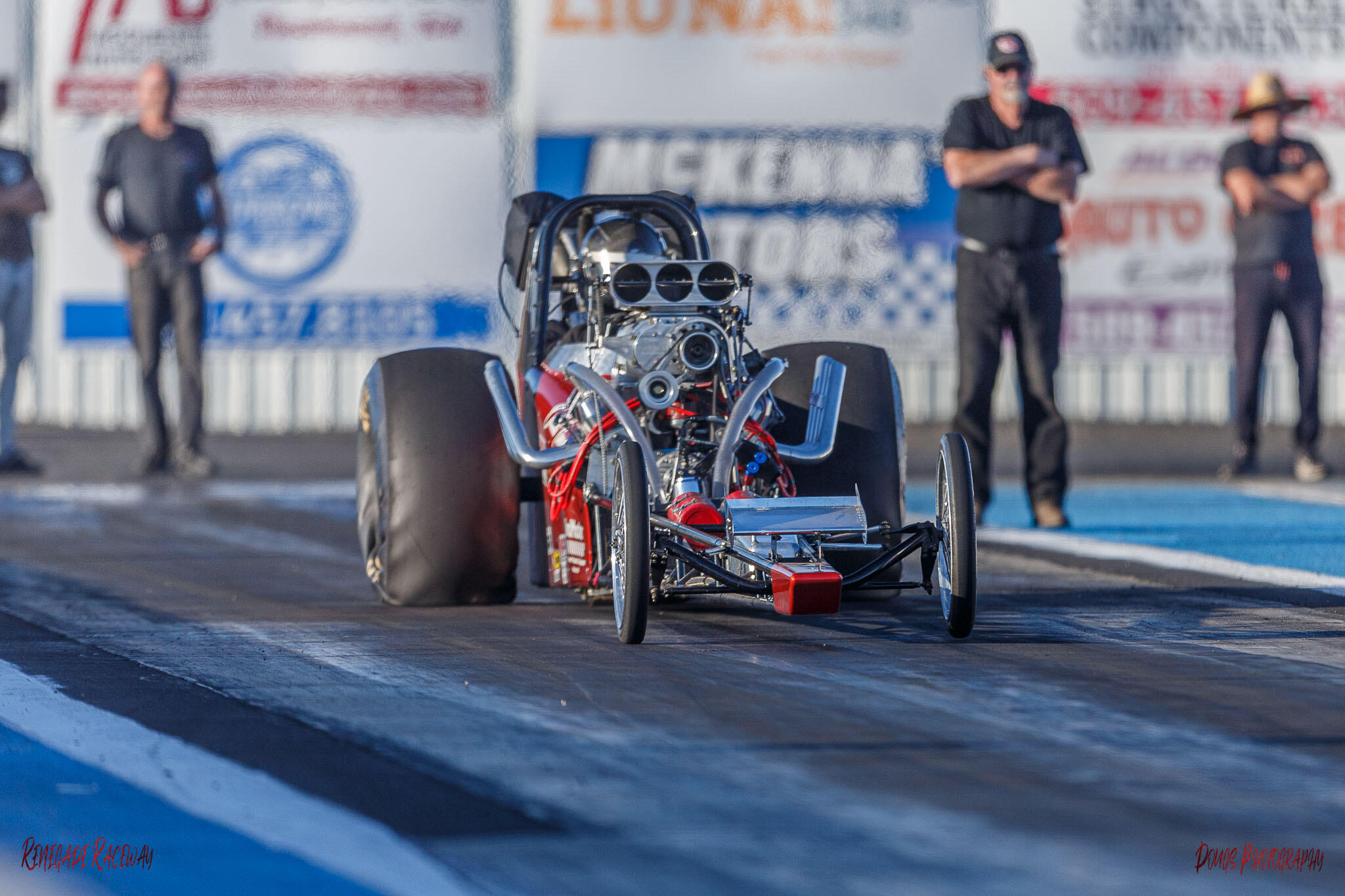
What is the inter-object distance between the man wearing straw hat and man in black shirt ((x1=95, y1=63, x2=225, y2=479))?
19.4 ft

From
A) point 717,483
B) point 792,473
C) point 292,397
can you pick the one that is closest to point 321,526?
point 792,473

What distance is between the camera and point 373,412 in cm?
698

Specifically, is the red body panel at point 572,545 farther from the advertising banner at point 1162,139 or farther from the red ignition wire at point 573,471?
the advertising banner at point 1162,139

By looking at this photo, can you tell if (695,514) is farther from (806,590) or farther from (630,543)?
(806,590)

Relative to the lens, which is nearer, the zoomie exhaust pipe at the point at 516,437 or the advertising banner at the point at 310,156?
the zoomie exhaust pipe at the point at 516,437

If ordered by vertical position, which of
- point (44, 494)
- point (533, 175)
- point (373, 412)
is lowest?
point (44, 494)

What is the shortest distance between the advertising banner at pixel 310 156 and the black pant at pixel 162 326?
250 centimetres

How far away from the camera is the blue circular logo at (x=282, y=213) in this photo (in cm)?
1477

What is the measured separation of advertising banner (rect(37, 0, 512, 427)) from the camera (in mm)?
14688

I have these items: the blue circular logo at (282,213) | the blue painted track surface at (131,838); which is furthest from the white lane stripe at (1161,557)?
the blue circular logo at (282,213)

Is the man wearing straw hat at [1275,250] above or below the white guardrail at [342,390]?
above

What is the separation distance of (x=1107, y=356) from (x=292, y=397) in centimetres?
595

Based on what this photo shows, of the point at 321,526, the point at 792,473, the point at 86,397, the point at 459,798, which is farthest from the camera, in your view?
the point at 86,397

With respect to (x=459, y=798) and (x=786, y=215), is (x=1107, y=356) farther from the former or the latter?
(x=459, y=798)
